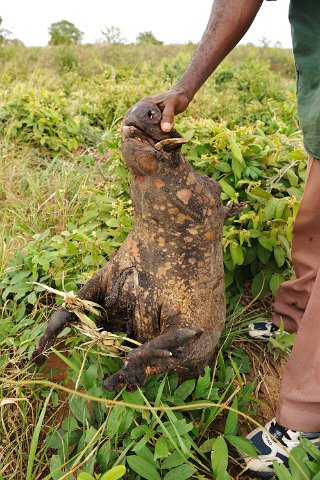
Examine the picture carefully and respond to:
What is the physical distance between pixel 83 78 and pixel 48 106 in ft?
11.3

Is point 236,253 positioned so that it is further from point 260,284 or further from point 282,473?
point 282,473

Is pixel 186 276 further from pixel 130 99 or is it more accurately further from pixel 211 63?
pixel 130 99

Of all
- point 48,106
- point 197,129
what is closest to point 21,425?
point 197,129

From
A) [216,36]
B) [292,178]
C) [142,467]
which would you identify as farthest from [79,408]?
[292,178]

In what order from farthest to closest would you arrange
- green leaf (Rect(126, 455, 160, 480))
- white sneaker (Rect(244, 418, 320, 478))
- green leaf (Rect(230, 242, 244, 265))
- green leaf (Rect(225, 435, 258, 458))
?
1. green leaf (Rect(230, 242, 244, 265))
2. white sneaker (Rect(244, 418, 320, 478))
3. green leaf (Rect(225, 435, 258, 458))
4. green leaf (Rect(126, 455, 160, 480))

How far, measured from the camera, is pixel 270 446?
5.14 ft

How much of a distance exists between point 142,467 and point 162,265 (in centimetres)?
57

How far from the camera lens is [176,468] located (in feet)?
4.31

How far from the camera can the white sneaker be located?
1.51 metres

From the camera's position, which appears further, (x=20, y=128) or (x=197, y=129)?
(x=20, y=128)

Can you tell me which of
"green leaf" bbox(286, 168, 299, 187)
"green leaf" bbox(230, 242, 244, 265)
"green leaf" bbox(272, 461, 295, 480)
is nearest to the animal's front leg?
"green leaf" bbox(272, 461, 295, 480)

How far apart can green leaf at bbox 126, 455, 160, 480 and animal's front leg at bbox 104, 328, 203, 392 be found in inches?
7.3

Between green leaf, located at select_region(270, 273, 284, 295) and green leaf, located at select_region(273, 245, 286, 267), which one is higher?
green leaf, located at select_region(273, 245, 286, 267)

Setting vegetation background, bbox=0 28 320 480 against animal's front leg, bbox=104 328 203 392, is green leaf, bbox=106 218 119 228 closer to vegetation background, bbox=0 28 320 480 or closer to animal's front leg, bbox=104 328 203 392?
vegetation background, bbox=0 28 320 480
